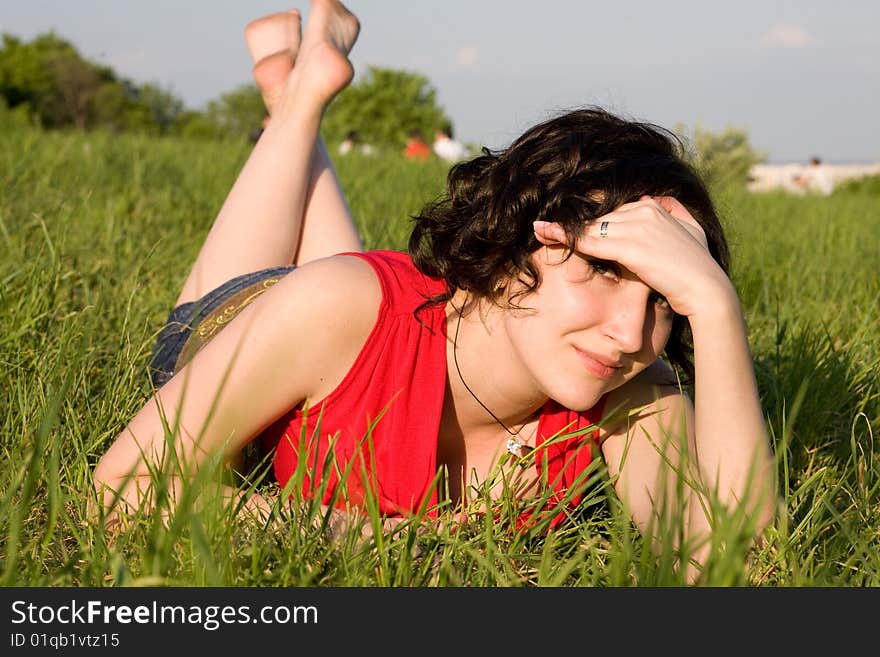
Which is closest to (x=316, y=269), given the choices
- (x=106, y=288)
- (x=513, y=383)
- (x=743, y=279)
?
(x=513, y=383)

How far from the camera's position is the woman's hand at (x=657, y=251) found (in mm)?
1531

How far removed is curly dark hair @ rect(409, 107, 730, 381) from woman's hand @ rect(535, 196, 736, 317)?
35mm

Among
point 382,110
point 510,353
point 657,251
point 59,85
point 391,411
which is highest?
point 59,85

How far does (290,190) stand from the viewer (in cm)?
261

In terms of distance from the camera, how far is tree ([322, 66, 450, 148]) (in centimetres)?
2898

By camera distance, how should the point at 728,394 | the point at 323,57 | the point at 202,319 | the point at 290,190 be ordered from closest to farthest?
the point at 728,394 → the point at 202,319 → the point at 290,190 → the point at 323,57

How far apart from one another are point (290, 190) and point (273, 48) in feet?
2.12

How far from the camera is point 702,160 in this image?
84.1 inches

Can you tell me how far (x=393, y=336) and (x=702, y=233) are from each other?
60cm

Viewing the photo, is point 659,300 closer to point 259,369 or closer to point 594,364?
point 594,364

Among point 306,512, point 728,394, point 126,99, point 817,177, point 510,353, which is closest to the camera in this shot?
point 306,512

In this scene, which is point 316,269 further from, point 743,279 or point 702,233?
point 743,279

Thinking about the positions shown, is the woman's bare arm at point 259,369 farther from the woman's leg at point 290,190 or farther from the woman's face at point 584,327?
the woman's leg at point 290,190

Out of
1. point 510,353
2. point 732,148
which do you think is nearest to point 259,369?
point 510,353
